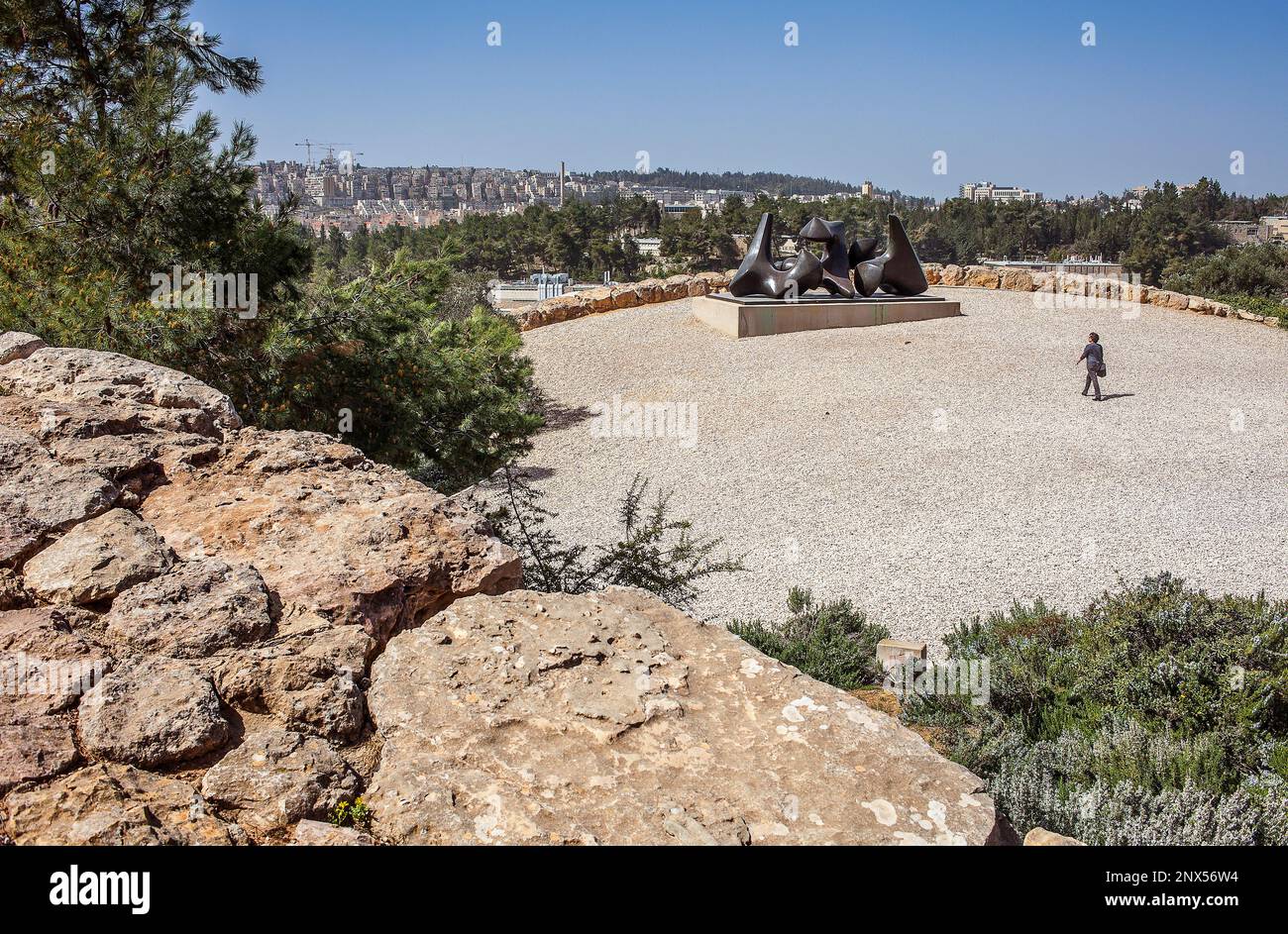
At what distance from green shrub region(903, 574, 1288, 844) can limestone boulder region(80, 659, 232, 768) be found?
121 inches

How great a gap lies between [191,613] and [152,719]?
1.43 ft

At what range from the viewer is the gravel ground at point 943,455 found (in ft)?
26.3

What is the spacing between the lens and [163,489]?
3.04 metres

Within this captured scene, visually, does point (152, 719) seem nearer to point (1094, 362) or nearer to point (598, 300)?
point (1094, 362)

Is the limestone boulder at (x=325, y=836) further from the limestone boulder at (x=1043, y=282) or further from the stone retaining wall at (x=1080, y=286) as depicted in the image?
the limestone boulder at (x=1043, y=282)

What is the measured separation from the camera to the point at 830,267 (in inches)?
695

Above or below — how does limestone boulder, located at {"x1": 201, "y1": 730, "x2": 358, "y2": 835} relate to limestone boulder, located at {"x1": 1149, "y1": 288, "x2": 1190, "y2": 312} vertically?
below

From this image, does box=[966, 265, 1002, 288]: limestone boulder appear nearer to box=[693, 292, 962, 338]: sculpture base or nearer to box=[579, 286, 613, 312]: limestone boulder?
box=[693, 292, 962, 338]: sculpture base

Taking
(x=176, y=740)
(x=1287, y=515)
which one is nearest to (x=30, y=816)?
(x=176, y=740)

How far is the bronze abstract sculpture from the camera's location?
1689 centimetres

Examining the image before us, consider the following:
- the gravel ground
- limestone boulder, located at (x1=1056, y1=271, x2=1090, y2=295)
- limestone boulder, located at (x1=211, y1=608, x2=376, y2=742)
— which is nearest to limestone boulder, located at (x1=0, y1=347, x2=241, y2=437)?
limestone boulder, located at (x1=211, y1=608, x2=376, y2=742)

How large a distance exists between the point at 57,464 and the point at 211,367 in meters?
3.36

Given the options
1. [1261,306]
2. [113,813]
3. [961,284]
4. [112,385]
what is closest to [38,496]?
[112,385]

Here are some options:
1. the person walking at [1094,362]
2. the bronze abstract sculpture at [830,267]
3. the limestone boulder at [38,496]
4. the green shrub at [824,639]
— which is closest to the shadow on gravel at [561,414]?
the bronze abstract sculpture at [830,267]
